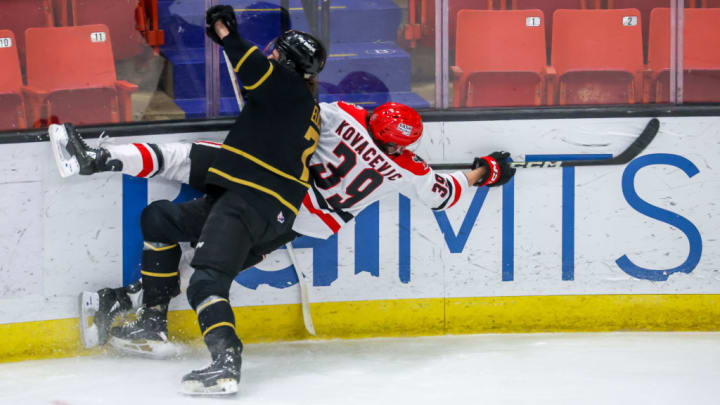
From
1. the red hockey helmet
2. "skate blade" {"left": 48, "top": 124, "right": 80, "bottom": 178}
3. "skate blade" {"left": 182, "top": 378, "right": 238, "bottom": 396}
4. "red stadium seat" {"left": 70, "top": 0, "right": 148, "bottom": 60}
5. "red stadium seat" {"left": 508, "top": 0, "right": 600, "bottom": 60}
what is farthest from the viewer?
"red stadium seat" {"left": 508, "top": 0, "right": 600, "bottom": 60}

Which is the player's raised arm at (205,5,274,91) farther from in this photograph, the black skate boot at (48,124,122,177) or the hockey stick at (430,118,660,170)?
the hockey stick at (430,118,660,170)

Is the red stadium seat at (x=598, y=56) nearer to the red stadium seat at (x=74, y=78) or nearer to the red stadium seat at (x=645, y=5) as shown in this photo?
the red stadium seat at (x=645, y=5)

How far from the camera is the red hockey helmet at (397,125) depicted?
346cm

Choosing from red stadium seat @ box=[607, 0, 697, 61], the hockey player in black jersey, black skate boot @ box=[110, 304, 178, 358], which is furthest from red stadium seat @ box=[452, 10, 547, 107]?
black skate boot @ box=[110, 304, 178, 358]

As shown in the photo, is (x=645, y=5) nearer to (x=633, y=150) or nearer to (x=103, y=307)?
(x=633, y=150)

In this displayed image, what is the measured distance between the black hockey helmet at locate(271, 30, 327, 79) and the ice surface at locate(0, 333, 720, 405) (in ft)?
3.73

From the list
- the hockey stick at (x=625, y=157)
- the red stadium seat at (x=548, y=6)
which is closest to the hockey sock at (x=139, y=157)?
the hockey stick at (x=625, y=157)

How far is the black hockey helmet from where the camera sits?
3.41 m

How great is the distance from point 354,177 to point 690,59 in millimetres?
1566

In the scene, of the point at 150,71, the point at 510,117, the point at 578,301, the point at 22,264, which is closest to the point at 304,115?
the point at 150,71

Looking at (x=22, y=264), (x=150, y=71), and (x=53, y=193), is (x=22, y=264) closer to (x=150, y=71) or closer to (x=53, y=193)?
(x=53, y=193)

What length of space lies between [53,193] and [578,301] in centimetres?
217

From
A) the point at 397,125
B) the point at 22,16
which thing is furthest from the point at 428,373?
the point at 22,16

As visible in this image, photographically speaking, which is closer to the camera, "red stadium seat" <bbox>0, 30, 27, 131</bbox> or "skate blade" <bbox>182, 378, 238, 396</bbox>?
"skate blade" <bbox>182, 378, 238, 396</bbox>
